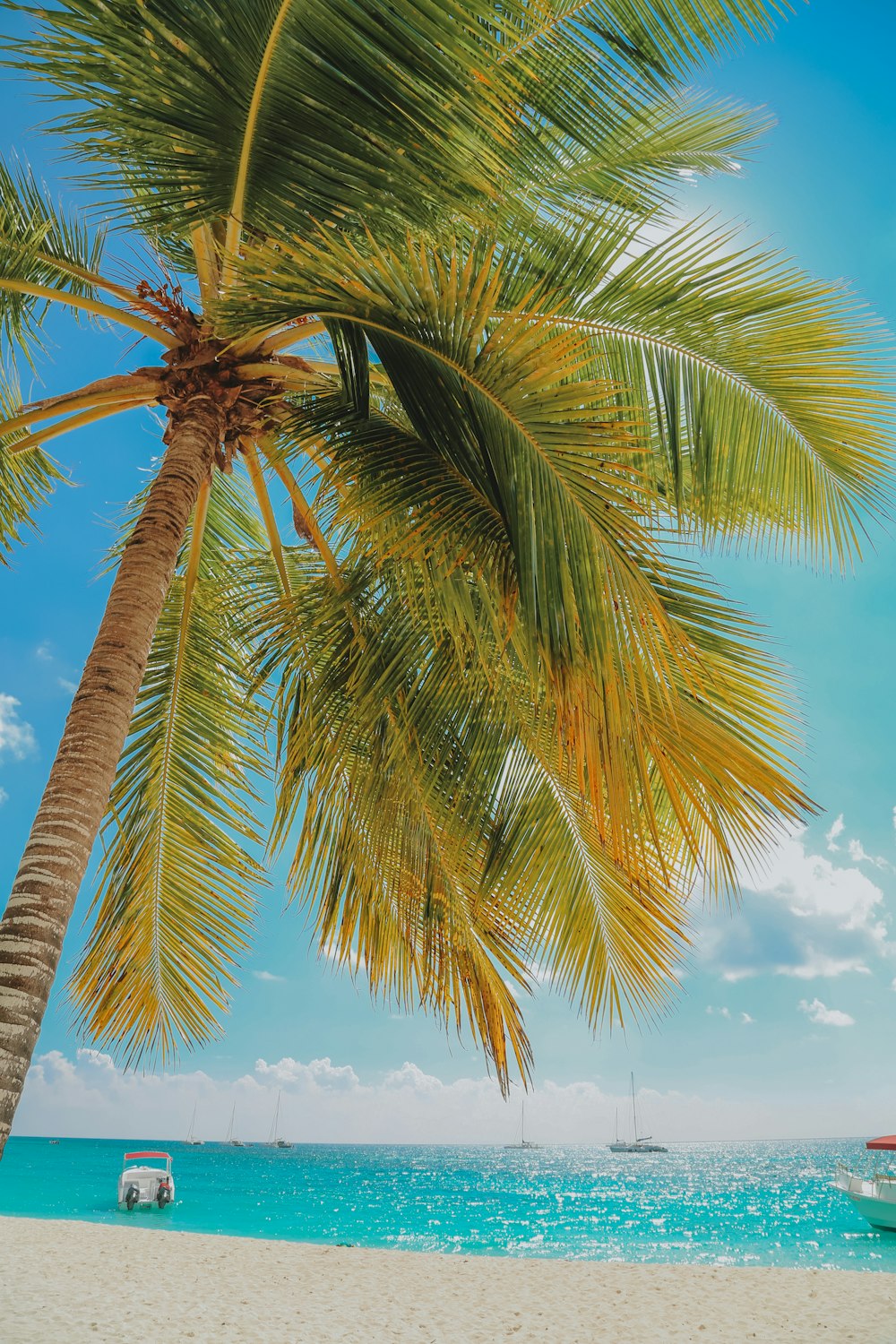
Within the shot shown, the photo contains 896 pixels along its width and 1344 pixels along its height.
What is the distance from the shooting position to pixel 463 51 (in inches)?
117

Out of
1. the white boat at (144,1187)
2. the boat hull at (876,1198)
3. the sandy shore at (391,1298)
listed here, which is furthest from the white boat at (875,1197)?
the white boat at (144,1187)

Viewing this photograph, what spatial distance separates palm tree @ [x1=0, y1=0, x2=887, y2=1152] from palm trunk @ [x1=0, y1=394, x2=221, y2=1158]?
13mm

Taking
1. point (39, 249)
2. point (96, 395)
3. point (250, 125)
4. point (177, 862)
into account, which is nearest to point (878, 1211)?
point (177, 862)

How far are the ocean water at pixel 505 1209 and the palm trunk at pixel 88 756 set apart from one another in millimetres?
26058

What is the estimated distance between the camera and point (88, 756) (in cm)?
331

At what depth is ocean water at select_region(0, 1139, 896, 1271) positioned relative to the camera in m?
28.0

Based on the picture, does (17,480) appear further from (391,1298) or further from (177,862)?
(391,1298)

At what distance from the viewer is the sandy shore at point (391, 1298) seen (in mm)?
9617

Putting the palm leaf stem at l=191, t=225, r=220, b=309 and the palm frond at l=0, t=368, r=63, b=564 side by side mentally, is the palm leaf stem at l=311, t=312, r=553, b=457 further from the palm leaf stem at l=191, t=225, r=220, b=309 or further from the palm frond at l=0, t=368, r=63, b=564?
the palm frond at l=0, t=368, r=63, b=564

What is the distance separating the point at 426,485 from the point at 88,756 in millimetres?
Result: 1627

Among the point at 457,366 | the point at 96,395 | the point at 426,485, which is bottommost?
the point at 426,485

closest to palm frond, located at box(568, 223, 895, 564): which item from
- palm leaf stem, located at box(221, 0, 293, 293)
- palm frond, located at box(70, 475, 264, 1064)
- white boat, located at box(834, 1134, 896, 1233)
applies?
palm leaf stem, located at box(221, 0, 293, 293)

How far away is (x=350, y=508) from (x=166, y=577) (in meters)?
0.98

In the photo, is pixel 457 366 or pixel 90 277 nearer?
pixel 457 366
